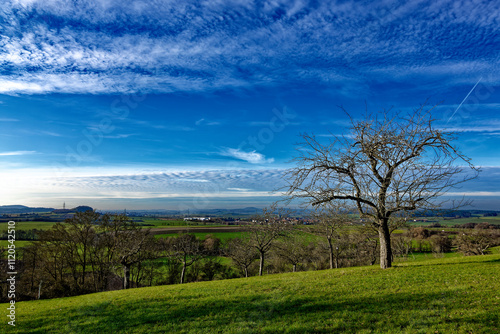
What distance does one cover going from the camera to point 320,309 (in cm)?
977

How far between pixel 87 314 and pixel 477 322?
55.5ft

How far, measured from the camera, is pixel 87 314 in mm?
13422

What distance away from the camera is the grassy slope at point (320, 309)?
8.02 meters

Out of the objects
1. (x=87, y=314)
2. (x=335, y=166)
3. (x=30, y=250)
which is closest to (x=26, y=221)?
(x=30, y=250)

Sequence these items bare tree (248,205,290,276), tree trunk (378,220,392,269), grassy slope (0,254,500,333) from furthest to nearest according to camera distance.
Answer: bare tree (248,205,290,276), tree trunk (378,220,392,269), grassy slope (0,254,500,333)

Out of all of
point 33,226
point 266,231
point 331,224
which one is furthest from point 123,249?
point 33,226

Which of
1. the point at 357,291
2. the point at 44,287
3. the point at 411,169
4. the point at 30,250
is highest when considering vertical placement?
the point at 411,169

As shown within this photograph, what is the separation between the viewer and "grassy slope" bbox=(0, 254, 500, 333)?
802cm

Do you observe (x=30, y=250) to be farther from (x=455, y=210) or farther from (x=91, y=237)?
(x=455, y=210)

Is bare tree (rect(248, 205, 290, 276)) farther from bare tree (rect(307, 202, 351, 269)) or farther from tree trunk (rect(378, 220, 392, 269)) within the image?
tree trunk (rect(378, 220, 392, 269))

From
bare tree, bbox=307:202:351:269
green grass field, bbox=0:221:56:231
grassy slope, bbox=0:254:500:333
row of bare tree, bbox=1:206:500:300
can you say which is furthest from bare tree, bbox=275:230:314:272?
green grass field, bbox=0:221:56:231

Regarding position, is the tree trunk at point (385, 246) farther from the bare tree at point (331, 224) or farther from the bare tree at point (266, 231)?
the bare tree at point (266, 231)

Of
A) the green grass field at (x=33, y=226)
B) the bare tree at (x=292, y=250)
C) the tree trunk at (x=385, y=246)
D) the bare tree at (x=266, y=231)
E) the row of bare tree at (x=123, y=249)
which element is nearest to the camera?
the tree trunk at (x=385, y=246)

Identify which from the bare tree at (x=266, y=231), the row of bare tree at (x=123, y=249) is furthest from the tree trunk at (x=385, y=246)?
the bare tree at (x=266, y=231)
